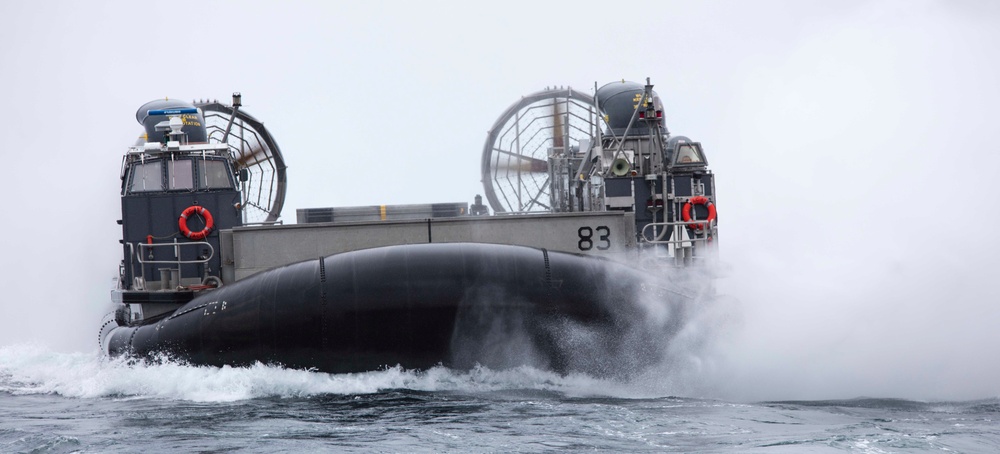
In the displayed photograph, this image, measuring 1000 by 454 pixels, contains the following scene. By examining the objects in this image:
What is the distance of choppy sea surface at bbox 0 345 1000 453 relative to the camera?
1002 centimetres

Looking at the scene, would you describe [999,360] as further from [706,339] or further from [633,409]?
[633,409]

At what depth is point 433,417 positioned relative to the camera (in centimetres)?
1141

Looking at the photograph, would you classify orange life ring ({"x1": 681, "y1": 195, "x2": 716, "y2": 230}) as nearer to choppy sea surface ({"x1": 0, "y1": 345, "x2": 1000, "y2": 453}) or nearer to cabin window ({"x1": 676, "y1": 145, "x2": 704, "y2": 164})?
cabin window ({"x1": 676, "y1": 145, "x2": 704, "y2": 164})

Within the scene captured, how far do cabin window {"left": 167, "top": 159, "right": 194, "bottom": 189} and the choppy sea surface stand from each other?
9.62 feet

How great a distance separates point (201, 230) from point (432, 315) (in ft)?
15.7

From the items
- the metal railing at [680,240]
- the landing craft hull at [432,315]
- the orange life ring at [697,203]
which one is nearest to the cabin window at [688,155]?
the orange life ring at [697,203]

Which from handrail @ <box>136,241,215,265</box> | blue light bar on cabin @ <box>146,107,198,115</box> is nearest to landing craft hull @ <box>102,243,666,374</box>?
handrail @ <box>136,241,215,265</box>

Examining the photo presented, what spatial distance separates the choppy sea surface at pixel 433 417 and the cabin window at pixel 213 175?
3.06 m

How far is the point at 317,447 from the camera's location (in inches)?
394

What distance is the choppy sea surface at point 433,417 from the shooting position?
10.0 meters

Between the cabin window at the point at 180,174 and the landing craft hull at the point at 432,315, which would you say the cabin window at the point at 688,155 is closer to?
the landing craft hull at the point at 432,315

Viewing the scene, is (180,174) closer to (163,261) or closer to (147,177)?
(147,177)

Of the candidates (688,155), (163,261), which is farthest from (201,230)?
(688,155)

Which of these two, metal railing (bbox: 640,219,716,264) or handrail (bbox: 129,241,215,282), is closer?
handrail (bbox: 129,241,215,282)
